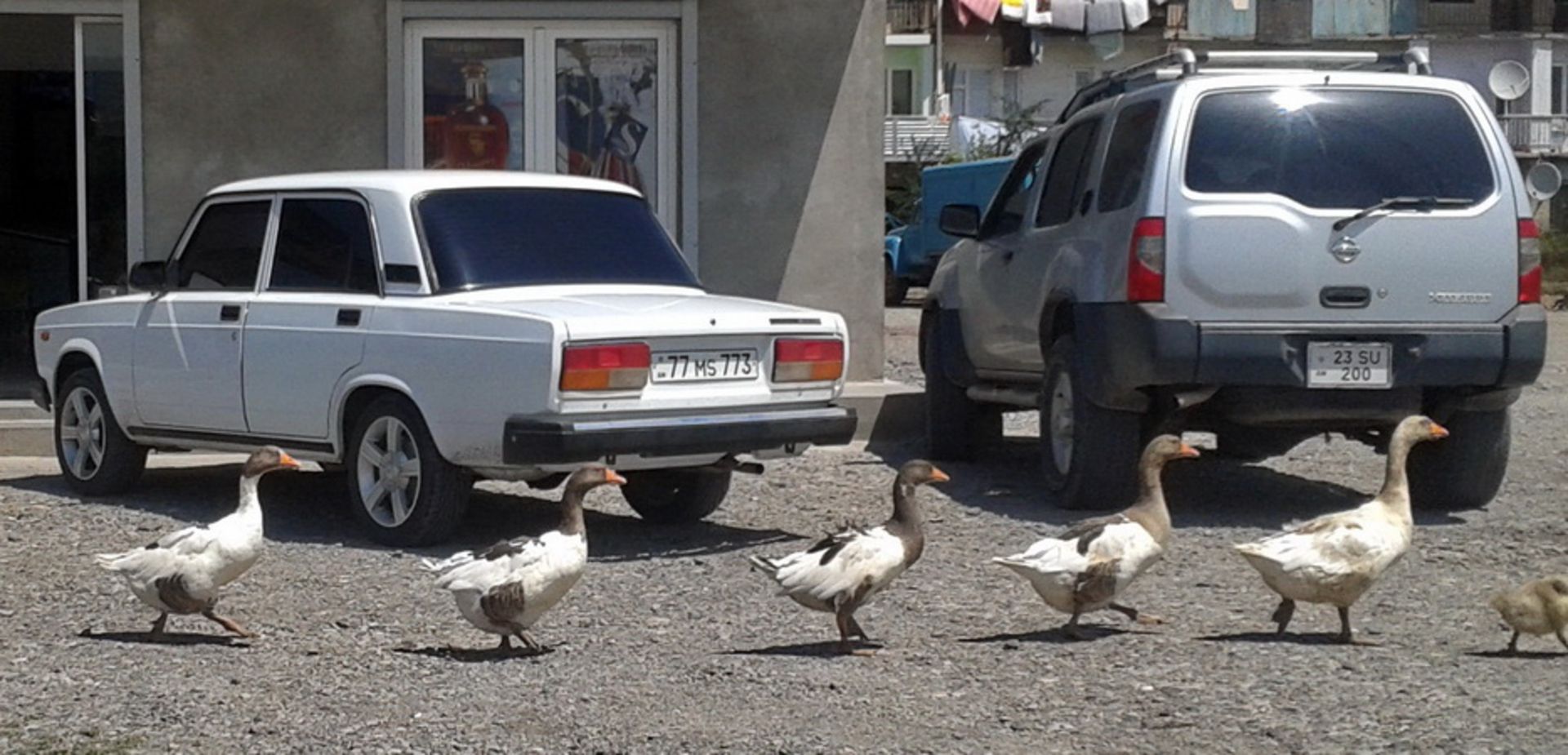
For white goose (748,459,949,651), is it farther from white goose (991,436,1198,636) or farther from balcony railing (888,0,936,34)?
balcony railing (888,0,936,34)

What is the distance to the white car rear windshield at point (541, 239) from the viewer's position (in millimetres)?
9711

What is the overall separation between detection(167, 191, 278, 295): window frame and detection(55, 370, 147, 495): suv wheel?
2.43ft

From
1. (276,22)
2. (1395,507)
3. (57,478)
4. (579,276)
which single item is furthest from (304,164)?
(1395,507)

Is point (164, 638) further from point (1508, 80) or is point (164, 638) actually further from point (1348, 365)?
point (1508, 80)

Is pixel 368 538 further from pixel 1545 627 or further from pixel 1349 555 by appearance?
pixel 1545 627

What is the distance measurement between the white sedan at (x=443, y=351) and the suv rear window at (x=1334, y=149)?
182 centimetres

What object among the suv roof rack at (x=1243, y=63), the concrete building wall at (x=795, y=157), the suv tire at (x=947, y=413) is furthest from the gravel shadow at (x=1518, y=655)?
the concrete building wall at (x=795, y=157)

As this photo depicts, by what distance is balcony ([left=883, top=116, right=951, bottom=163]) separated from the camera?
51.7 m

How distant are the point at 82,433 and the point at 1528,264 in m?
6.75

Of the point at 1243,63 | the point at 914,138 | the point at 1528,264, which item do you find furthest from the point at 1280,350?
the point at 914,138

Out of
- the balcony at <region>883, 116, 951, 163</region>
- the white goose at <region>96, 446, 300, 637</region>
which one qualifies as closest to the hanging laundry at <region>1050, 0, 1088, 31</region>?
the balcony at <region>883, 116, 951, 163</region>

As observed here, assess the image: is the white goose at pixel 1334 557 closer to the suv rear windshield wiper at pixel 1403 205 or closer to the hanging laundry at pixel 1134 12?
the suv rear windshield wiper at pixel 1403 205

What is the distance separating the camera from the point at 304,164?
1452cm

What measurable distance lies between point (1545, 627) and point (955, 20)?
49.5m
